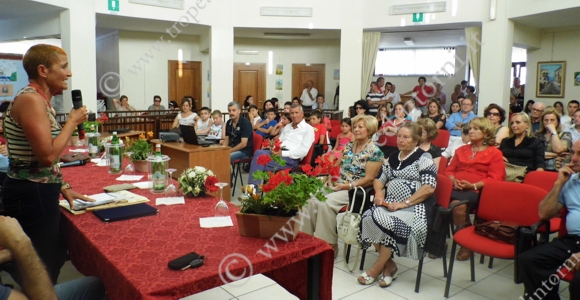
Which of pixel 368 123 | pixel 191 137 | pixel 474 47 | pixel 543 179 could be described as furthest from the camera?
pixel 474 47

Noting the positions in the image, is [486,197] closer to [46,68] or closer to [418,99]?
[46,68]

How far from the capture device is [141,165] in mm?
3598

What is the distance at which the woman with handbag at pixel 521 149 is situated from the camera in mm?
4301

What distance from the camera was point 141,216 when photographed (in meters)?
2.38

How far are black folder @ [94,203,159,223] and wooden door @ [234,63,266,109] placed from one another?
33.4 ft

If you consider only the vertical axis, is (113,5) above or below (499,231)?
above

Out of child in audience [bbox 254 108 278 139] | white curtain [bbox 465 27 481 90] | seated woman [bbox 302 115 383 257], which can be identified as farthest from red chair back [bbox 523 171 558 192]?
white curtain [bbox 465 27 481 90]

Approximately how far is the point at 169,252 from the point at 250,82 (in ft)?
35.9

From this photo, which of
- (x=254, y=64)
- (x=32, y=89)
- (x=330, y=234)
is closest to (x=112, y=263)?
(x=32, y=89)

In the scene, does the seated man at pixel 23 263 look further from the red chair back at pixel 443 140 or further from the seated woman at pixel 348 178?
the red chair back at pixel 443 140

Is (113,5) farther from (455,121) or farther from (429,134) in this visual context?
(429,134)

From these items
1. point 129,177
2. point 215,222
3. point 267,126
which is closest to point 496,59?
point 267,126

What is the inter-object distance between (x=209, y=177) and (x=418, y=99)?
406 inches

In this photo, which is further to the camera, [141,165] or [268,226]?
[141,165]
